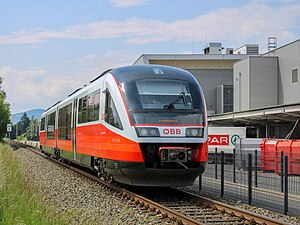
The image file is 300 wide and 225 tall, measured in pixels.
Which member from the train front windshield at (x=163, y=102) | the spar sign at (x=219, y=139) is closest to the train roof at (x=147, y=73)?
the train front windshield at (x=163, y=102)

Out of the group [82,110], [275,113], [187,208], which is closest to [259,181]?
[187,208]

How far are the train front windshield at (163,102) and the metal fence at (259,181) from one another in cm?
177

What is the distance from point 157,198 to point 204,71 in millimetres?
42360

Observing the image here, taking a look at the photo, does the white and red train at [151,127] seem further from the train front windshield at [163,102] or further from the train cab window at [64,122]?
the train cab window at [64,122]

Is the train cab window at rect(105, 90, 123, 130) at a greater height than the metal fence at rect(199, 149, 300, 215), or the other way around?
the train cab window at rect(105, 90, 123, 130)

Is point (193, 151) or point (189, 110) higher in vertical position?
point (189, 110)

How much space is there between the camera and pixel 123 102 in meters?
11.9

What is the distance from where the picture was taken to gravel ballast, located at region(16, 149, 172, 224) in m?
8.61

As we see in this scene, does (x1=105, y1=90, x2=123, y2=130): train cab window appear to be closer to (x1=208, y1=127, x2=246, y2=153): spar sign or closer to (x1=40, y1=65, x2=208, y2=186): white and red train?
(x1=40, y1=65, x2=208, y2=186): white and red train

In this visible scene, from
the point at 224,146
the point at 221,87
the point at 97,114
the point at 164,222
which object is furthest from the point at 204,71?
the point at 164,222

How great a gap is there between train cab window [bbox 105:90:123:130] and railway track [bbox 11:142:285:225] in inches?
69.1

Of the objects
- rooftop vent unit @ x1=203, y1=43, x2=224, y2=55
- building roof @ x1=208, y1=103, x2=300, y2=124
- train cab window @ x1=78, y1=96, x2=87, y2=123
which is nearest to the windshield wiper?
train cab window @ x1=78, y1=96, x2=87, y2=123

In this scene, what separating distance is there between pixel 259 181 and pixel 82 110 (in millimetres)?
6595

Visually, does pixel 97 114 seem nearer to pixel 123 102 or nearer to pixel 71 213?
pixel 123 102
